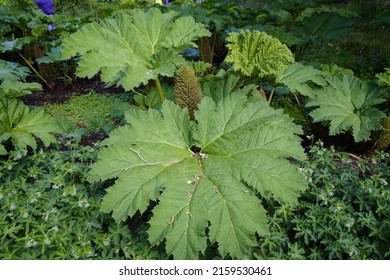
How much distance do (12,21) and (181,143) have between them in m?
3.66

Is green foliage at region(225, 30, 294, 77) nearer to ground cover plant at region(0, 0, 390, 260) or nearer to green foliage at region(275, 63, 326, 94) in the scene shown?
ground cover plant at region(0, 0, 390, 260)

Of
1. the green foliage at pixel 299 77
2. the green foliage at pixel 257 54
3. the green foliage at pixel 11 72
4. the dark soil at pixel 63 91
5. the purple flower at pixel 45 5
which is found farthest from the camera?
the purple flower at pixel 45 5

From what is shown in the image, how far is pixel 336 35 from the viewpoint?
160 inches

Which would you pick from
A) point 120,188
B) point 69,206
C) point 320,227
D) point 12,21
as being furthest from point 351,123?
point 12,21

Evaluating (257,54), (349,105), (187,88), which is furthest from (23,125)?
(349,105)

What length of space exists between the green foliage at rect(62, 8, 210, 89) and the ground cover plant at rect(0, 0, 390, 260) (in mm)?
10

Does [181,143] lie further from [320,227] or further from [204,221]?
[320,227]

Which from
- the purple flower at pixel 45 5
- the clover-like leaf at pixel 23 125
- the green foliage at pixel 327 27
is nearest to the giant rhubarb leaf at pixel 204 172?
the clover-like leaf at pixel 23 125

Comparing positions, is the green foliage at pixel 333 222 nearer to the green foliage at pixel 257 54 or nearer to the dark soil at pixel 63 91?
the green foliage at pixel 257 54

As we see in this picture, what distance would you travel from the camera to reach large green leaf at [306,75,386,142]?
2.87 m

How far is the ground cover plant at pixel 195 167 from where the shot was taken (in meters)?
Answer: 2.23

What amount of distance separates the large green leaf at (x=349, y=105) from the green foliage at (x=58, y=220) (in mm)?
1623

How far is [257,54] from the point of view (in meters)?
3.00

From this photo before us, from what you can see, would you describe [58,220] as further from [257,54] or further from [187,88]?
[257,54]
